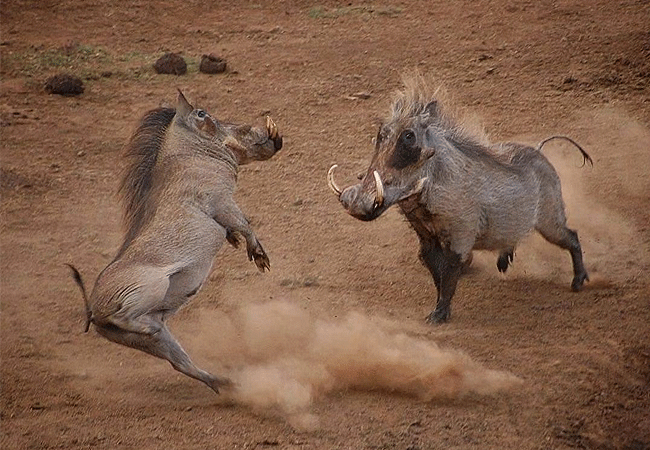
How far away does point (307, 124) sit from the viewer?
9445 millimetres

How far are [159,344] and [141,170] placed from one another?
1189 millimetres

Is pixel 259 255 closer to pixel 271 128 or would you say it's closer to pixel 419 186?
pixel 271 128

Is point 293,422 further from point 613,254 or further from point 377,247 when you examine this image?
point 613,254

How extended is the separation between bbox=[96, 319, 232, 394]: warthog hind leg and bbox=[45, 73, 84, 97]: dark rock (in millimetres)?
5092

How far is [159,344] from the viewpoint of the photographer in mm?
5449

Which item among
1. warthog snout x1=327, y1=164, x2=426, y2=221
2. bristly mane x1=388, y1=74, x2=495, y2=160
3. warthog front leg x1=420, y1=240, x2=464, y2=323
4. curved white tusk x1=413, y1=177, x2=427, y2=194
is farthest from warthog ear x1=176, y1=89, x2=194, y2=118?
warthog front leg x1=420, y1=240, x2=464, y2=323

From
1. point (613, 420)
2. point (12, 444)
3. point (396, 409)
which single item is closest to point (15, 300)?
point (12, 444)

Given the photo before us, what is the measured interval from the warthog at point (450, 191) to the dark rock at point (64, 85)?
4.45 m

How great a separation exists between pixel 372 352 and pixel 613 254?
2155 mm

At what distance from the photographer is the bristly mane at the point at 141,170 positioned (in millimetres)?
6016

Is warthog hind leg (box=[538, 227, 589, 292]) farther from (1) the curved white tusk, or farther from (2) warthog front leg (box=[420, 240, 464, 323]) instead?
(1) the curved white tusk

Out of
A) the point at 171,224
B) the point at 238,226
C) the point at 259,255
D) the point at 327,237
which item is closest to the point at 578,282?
the point at 327,237

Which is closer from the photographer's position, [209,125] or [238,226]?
[238,226]

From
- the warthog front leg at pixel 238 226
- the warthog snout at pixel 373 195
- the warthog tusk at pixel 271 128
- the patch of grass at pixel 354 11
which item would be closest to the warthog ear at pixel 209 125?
the warthog tusk at pixel 271 128
